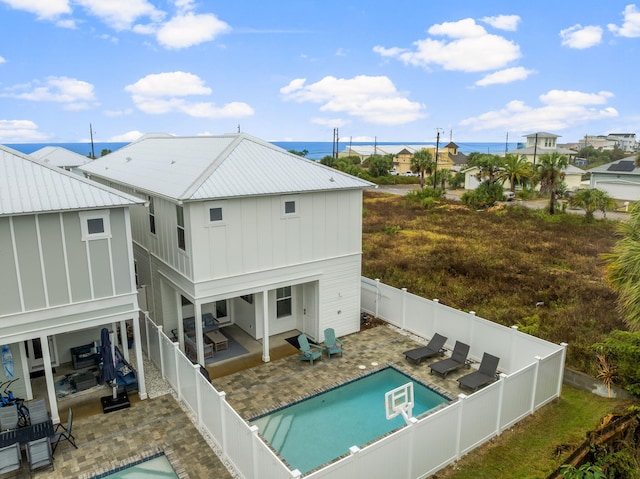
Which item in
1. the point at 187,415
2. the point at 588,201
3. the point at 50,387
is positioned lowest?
the point at 187,415

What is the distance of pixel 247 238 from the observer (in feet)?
45.0

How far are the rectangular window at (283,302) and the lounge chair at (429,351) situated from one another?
4.60 m

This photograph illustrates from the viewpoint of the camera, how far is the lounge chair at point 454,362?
13.3m

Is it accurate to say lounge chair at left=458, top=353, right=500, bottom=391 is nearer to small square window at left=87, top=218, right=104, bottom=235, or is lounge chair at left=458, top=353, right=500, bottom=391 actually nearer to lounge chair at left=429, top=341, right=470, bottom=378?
lounge chair at left=429, top=341, right=470, bottom=378

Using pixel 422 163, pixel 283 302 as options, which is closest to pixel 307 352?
pixel 283 302

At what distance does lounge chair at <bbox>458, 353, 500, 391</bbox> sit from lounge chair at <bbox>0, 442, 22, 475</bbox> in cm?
1065

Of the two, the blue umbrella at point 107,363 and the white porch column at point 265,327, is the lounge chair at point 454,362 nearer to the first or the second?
the white porch column at point 265,327

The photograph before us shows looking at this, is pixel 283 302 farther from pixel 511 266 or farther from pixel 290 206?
pixel 511 266

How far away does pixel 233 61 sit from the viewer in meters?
44.0

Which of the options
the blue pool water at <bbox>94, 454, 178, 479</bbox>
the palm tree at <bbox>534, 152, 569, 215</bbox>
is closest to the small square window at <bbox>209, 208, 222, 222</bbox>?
the blue pool water at <bbox>94, 454, 178, 479</bbox>

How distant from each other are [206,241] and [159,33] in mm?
23021

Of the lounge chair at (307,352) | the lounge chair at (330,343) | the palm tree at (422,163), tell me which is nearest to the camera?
the lounge chair at (307,352)

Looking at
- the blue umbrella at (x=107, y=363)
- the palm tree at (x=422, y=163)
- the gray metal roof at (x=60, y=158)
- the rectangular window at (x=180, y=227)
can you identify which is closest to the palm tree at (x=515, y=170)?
the palm tree at (x=422, y=163)

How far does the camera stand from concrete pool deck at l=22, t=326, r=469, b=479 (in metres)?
9.87
